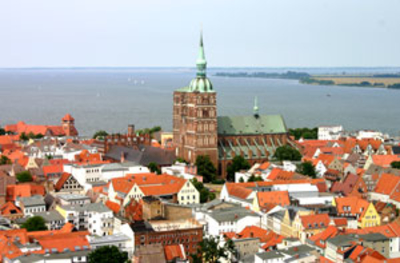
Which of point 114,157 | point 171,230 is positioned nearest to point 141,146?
point 114,157

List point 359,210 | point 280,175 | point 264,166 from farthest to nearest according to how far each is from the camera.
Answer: point 264,166 < point 280,175 < point 359,210

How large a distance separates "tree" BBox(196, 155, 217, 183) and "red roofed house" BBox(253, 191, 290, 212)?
2067 cm

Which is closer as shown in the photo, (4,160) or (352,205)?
(352,205)

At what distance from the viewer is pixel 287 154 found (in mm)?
92688

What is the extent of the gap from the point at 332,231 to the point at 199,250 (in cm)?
1077

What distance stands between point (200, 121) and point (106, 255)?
137ft

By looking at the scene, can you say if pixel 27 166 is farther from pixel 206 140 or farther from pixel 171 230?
pixel 171 230

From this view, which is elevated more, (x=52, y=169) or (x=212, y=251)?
(x=212, y=251)

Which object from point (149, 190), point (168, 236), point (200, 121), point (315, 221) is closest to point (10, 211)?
point (149, 190)

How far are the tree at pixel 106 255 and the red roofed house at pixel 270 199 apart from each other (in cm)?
1818

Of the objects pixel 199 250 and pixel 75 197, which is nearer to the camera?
pixel 199 250

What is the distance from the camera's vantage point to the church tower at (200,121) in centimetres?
8994

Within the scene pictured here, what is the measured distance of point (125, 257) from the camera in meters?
51.4

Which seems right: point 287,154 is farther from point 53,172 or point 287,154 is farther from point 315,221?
point 315,221
